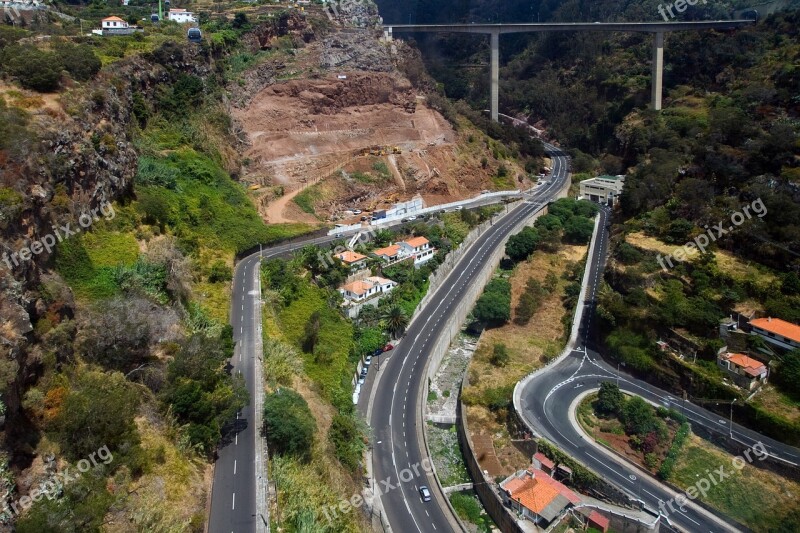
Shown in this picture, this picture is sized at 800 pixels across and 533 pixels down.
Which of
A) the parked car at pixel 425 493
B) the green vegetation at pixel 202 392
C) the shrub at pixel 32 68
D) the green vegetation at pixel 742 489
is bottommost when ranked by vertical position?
the parked car at pixel 425 493

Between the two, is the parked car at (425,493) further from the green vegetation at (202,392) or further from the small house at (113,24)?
the small house at (113,24)

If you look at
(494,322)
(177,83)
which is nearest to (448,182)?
(494,322)

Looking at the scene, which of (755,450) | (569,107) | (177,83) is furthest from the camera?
(569,107)

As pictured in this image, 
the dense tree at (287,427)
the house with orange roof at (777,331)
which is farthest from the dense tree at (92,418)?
the house with orange roof at (777,331)

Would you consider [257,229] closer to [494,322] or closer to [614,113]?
[494,322]

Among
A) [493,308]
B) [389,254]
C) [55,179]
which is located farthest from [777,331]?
[55,179]
